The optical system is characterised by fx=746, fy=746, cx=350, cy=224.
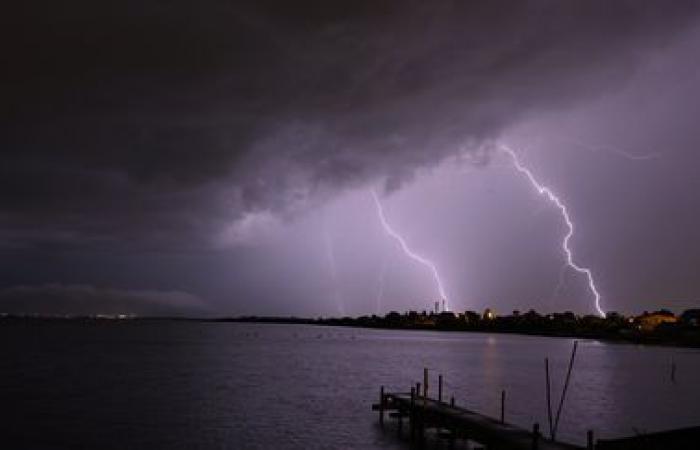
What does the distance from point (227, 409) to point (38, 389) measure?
65.4 ft

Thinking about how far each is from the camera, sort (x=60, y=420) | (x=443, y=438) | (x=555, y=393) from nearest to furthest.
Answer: (x=443, y=438)
(x=60, y=420)
(x=555, y=393)

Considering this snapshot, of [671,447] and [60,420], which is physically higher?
[671,447]

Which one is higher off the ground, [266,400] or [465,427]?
[465,427]

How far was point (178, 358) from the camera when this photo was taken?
105 meters

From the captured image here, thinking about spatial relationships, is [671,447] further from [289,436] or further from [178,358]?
[178,358]

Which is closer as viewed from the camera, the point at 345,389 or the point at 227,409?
the point at 227,409

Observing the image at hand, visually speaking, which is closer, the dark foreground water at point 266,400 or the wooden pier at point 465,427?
the wooden pier at point 465,427

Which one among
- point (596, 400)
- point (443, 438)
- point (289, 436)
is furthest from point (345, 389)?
point (443, 438)

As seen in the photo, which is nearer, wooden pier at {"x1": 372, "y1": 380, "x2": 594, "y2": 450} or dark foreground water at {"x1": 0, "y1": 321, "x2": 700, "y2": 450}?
wooden pier at {"x1": 372, "y1": 380, "x2": 594, "y2": 450}

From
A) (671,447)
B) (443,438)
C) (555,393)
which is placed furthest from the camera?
(555,393)

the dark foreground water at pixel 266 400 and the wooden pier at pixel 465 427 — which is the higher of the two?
the wooden pier at pixel 465 427

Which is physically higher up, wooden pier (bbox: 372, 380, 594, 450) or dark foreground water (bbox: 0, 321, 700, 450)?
wooden pier (bbox: 372, 380, 594, 450)

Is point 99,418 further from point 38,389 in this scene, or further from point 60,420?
point 38,389

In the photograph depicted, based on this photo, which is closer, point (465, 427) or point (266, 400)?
point (465, 427)
